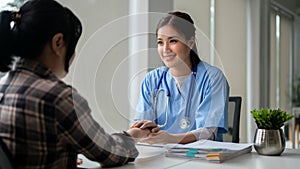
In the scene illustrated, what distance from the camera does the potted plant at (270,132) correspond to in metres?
1.34

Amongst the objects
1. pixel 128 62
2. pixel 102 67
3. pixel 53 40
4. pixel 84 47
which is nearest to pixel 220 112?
pixel 128 62

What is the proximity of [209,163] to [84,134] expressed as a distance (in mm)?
454

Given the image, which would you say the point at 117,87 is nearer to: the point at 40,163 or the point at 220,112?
the point at 220,112

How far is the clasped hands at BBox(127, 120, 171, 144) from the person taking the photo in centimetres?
137

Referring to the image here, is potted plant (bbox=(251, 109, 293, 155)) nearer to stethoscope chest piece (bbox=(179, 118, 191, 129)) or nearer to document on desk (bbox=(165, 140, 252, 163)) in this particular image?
document on desk (bbox=(165, 140, 252, 163))

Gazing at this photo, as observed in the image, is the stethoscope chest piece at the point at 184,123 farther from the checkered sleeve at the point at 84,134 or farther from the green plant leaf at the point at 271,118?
the checkered sleeve at the point at 84,134

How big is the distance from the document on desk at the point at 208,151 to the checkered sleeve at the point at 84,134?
10.3 inches

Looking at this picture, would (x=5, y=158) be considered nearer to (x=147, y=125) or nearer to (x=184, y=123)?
(x=147, y=125)

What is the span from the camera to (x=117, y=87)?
142 cm

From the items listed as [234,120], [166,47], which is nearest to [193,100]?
[166,47]

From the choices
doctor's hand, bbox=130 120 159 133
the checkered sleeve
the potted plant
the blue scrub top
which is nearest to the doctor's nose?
the blue scrub top

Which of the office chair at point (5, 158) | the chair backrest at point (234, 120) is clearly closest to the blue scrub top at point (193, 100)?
the chair backrest at point (234, 120)

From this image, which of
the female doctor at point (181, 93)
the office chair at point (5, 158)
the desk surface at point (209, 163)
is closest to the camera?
the office chair at point (5, 158)

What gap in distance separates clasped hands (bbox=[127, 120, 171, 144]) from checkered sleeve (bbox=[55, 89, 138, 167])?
262mm
